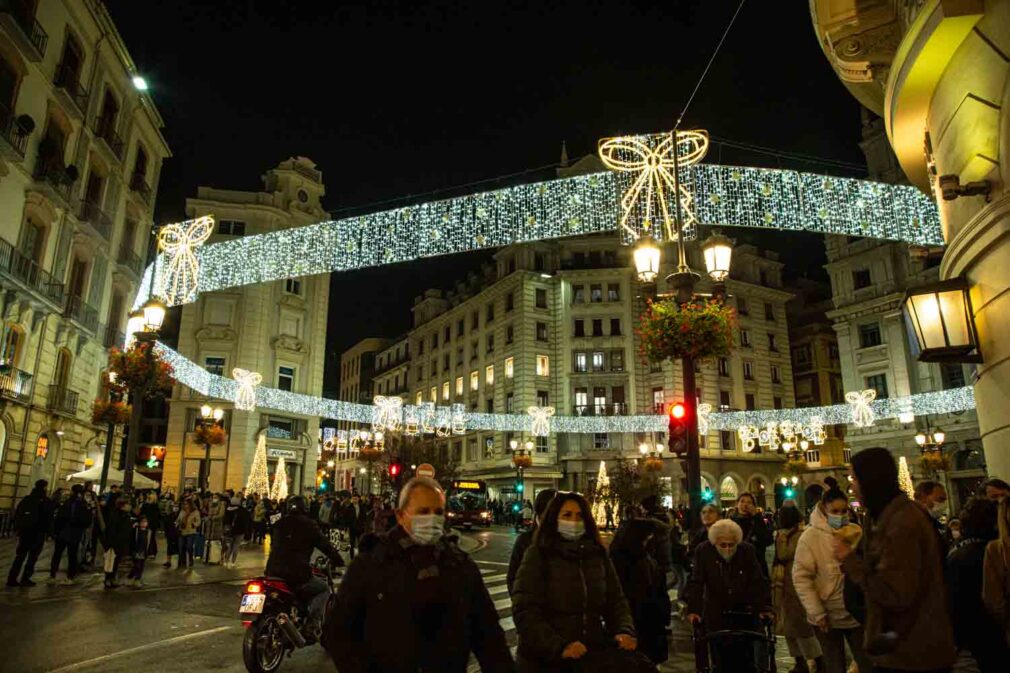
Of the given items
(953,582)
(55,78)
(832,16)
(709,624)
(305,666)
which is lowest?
(305,666)

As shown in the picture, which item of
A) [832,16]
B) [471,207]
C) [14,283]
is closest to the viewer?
[832,16]

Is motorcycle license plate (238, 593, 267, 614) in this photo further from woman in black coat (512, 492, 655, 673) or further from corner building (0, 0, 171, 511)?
corner building (0, 0, 171, 511)

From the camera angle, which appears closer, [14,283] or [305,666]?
[305,666]

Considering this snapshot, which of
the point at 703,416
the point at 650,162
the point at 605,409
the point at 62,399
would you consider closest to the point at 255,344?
the point at 62,399

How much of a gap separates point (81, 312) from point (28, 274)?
3972 millimetres

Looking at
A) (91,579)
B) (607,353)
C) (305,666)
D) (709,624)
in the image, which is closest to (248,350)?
(607,353)

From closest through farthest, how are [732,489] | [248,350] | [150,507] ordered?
[150,507]
[248,350]
[732,489]

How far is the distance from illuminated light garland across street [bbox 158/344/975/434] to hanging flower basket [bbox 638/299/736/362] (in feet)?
68.1

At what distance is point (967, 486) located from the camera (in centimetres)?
3409

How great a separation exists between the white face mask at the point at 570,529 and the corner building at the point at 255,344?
127 ft

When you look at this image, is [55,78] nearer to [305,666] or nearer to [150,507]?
[150,507]

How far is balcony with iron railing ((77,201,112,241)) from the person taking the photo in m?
25.9

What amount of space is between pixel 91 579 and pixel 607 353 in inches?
1524

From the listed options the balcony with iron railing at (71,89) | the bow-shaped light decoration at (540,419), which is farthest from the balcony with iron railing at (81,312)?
the bow-shaped light decoration at (540,419)
